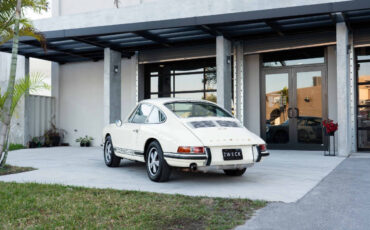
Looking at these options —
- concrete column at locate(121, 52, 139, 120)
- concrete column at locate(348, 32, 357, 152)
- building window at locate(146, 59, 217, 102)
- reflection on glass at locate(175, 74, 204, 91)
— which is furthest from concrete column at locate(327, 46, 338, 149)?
concrete column at locate(121, 52, 139, 120)

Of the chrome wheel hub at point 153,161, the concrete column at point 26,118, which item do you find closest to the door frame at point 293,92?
the chrome wheel hub at point 153,161

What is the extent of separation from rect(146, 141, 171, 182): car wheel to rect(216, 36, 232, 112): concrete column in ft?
18.1

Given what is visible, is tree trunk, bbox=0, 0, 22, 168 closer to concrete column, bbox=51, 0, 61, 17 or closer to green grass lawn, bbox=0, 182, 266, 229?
green grass lawn, bbox=0, 182, 266, 229

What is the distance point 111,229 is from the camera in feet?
13.3

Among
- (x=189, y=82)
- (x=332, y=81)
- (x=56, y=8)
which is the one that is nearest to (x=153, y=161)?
(x=332, y=81)

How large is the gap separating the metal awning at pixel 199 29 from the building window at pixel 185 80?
47.1 inches

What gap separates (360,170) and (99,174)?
5.31 metres

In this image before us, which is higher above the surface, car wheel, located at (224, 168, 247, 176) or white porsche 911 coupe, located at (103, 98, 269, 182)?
white porsche 911 coupe, located at (103, 98, 269, 182)

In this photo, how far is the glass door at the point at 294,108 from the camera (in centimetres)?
1270

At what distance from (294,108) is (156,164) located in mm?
7413

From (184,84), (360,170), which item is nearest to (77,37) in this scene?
(184,84)

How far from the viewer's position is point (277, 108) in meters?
13.4

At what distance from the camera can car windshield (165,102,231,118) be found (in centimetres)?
730

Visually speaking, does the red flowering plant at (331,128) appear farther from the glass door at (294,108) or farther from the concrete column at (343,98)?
the glass door at (294,108)
